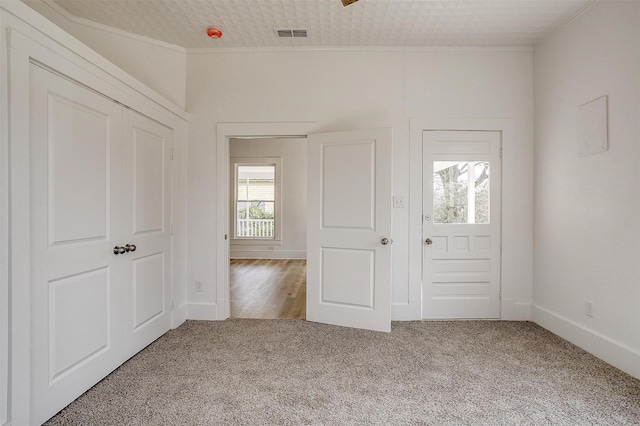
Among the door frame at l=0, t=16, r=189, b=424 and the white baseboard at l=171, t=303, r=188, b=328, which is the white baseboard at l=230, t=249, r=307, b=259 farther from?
the door frame at l=0, t=16, r=189, b=424

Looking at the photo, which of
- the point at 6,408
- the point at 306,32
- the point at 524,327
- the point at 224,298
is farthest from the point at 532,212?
the point at 6,408

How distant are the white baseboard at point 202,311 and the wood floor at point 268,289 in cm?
24

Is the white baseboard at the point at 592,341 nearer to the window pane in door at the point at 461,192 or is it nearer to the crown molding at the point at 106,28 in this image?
the window pane in door at the point at 461,192

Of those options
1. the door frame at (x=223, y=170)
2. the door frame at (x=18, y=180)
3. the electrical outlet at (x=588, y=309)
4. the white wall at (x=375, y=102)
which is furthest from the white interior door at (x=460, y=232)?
the door frame at (x=18, y=180)

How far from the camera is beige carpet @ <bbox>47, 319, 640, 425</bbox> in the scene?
1828mm

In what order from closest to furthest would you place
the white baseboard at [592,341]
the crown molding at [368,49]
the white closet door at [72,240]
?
the white closet door at [72,240], the white baseboard at [592,341], the crown molding at [368,49]

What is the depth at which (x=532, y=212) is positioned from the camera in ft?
11.3

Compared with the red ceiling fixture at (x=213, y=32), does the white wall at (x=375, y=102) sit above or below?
below

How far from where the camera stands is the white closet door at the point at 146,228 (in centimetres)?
252

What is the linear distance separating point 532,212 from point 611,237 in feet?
3.17

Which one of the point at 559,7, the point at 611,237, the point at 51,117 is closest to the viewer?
the point at 51,117

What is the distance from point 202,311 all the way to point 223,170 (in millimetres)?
1574

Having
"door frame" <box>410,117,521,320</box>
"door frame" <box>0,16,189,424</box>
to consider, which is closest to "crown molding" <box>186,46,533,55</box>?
"door frame" <box>410,117,521,320</box>

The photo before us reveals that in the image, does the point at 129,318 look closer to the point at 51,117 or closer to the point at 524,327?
the point at 51,117
